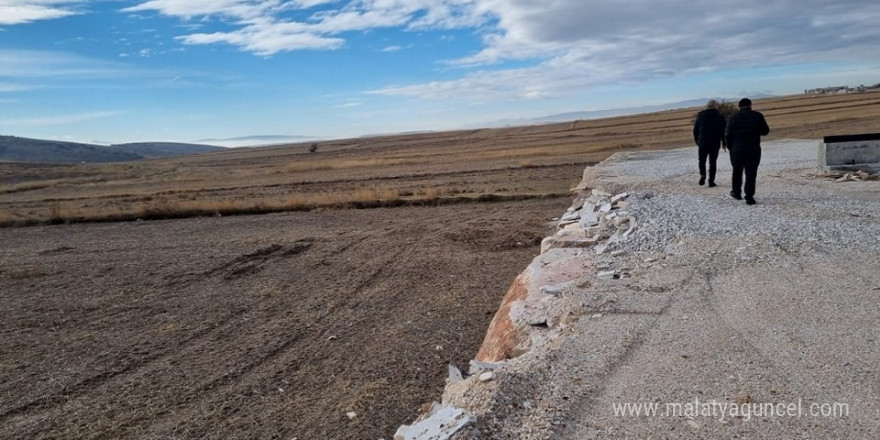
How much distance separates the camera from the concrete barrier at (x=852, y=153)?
38.2ft

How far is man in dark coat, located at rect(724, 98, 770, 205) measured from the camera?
901cm

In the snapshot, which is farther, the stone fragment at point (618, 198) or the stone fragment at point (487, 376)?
the stone fragment at point (618, 198)

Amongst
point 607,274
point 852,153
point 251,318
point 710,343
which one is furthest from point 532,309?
point 852,153

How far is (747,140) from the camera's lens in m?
9.12

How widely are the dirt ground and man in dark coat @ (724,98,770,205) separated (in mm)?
4034

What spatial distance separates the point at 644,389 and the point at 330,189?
2816 cm

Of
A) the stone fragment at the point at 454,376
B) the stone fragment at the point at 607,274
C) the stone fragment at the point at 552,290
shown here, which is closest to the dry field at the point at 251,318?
the stone fragment at the point at 454,376

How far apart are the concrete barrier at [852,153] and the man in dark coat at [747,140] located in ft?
12.7

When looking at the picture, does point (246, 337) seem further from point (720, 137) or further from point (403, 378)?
point (720, 137)

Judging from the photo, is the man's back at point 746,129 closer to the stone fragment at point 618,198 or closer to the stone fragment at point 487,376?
the stone fragment at point 618,198

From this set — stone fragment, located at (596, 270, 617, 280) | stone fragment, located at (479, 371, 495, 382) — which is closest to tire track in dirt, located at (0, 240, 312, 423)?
stone fragment, located at (479, 371, 495, 382)

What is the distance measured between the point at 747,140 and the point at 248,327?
26.1 feet

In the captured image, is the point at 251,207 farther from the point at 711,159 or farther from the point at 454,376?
the point at 454,376

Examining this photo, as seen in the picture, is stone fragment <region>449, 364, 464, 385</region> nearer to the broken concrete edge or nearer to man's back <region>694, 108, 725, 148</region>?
the broken concrete edge
